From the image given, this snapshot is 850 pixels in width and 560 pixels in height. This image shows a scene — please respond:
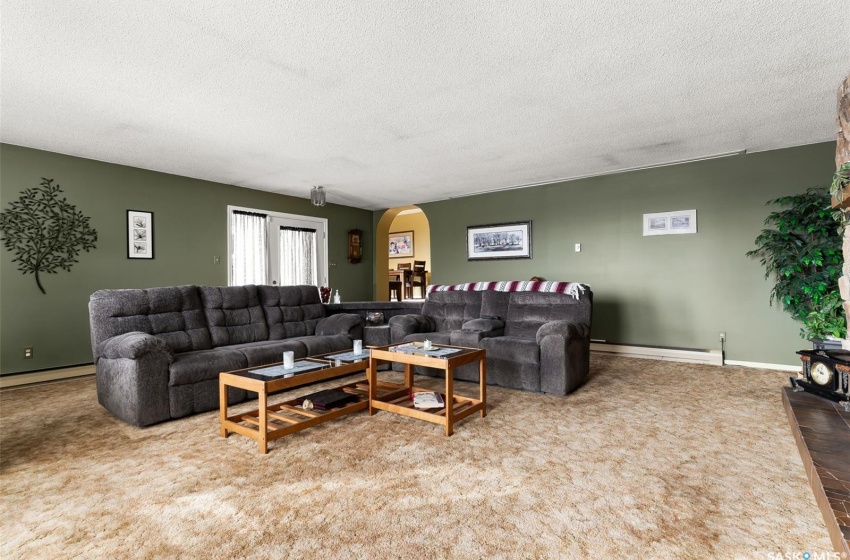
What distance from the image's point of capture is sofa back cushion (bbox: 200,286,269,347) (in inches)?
157

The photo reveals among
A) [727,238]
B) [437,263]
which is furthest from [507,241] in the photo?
[727,238]

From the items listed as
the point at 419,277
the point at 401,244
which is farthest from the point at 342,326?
the point at 401,244

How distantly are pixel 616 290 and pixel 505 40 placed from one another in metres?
4.06

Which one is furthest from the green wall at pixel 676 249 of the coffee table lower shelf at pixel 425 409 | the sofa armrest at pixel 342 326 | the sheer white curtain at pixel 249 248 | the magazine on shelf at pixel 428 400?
the sheer white curtain at pixel 249 248

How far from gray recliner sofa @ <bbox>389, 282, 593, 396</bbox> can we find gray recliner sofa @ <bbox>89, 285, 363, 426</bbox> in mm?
960

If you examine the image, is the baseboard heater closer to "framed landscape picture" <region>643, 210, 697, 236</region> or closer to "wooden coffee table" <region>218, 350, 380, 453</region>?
"framed landscape picture" <region>643, 210, 697, 236</region>

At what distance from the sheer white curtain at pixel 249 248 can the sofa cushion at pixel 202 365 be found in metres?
2.75

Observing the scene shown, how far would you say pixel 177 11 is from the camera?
2.13 m

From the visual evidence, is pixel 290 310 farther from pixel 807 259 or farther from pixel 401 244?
pixel 401 244

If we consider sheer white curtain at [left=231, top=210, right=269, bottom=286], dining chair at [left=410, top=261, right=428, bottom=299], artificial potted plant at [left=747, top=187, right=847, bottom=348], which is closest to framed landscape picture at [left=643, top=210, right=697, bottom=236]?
artificial potted plant at [left=747, top=187, right=847, bottom=348]

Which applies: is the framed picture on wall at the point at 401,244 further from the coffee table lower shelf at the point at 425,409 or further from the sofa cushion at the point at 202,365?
the coffee table lower shelf at the point at 425,409

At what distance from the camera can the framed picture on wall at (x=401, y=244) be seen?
10.3 m

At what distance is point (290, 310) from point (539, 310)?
2.65 meters

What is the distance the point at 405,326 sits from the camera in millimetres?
4609
